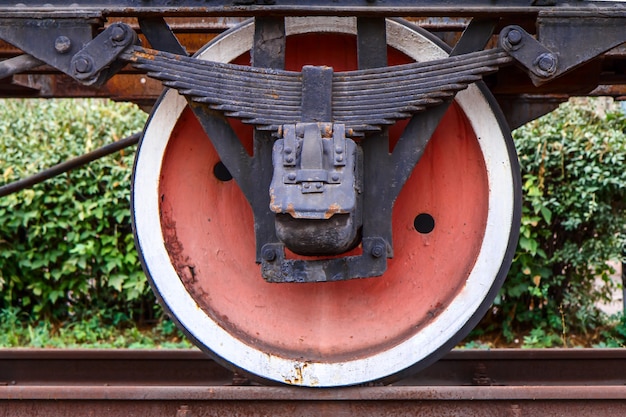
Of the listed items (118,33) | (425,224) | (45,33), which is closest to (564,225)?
(425,224)

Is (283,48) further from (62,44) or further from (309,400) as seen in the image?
(309,400)

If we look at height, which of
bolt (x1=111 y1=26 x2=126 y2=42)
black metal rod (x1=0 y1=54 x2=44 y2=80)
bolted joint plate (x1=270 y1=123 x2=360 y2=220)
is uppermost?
bolt (x1=111 y1=26 x2=126 y2=42)

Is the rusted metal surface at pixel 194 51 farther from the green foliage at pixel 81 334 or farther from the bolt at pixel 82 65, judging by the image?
the green foliage at pixel 81 334

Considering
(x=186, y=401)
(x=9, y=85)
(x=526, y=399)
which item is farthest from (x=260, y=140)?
(x=9, y=85)

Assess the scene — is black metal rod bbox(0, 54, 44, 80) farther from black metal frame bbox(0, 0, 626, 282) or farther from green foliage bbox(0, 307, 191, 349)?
green foliage bbox(0, 307, 191, 349)

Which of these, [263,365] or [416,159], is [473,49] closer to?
[416,159]

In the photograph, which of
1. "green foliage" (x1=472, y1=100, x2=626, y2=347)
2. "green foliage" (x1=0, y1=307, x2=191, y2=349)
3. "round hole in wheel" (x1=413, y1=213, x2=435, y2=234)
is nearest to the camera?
"round hole in wheel" (x1=413, y1=213, x2=435, y2=234)

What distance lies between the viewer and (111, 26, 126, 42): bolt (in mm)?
2094

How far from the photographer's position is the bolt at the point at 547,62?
2.06 meters

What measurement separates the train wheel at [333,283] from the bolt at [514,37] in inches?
9.7

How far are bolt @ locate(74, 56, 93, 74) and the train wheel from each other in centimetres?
31

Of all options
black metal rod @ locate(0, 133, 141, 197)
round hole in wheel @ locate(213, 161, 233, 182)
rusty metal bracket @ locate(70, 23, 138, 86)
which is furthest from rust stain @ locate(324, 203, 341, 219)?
black metal rod @ locate(0, 133, 141, 197)

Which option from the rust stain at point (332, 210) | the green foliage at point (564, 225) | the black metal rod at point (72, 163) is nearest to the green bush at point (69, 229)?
the black metal rod at point (72, 163)

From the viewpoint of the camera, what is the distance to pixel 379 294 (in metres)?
2.44
